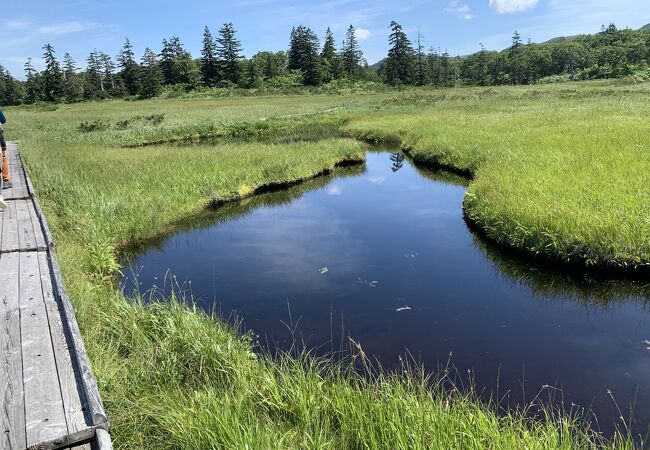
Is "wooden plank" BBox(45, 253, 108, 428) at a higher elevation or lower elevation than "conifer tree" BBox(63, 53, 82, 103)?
lower

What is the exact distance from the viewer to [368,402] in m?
4.29

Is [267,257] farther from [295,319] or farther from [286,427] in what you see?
[286,427]

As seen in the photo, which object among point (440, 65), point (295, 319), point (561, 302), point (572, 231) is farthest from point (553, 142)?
point (440, 65)

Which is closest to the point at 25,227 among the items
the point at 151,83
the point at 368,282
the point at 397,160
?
the point at 368,282

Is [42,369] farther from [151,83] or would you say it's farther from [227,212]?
[151,83]

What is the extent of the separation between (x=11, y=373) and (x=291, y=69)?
351 ft

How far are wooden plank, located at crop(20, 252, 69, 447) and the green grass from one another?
0.59 meters

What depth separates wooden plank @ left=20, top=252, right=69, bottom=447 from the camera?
3230 mm

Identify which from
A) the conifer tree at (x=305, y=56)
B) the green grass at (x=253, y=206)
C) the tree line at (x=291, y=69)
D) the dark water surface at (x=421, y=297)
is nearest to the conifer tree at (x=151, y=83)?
the tree line at (x=291, y=69)

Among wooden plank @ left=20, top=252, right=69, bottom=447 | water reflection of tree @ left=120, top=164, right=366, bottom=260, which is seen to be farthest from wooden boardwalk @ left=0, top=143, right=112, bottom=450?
water reflection of tree @ left=120, top=164, right=366, bottom=260

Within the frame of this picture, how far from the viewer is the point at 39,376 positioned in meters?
3.85

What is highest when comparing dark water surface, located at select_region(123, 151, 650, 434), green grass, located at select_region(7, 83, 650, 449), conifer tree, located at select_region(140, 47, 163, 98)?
conifer tree, located at select_region(140, 47, 163, 98)

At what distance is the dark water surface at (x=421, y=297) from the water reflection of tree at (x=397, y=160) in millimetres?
7538

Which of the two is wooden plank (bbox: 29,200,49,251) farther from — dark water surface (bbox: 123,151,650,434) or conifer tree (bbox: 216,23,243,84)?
conifer tree (bbox: 216,23,243,84)
